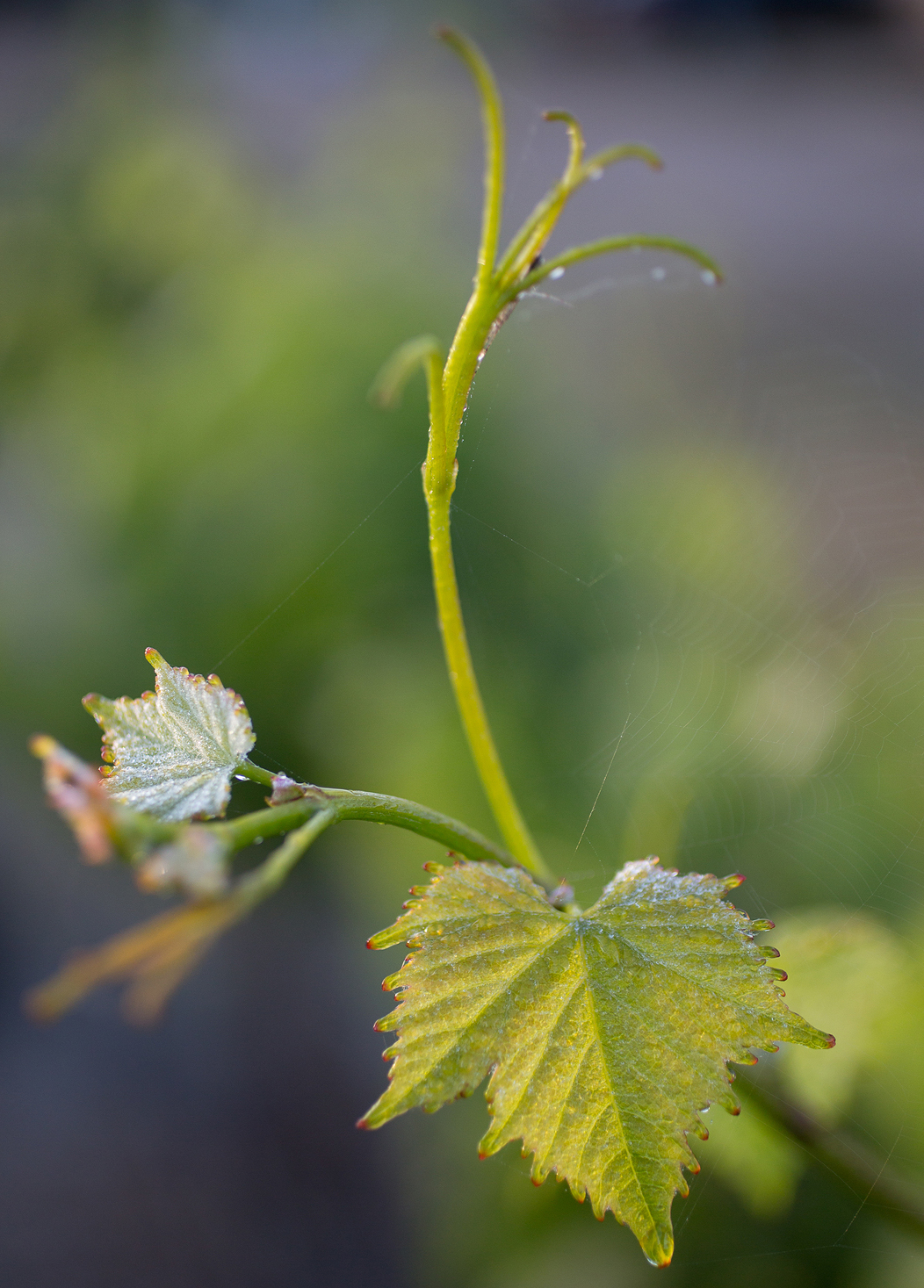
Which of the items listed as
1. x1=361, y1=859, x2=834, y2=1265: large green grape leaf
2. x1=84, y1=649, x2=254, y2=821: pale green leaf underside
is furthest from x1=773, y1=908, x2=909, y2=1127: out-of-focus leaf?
x1=84, y1=649, x2=254, y2=821: pale green leaf underside

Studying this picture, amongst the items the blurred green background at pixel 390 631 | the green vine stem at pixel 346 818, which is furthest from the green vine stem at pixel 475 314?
the blurred green background at pixel 390 631

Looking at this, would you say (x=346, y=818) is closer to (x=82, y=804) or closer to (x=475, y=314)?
(x=82, y=804)

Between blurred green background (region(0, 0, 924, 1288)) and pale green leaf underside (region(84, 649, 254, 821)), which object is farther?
blurred green background (region(0, 0, 924, 1288))

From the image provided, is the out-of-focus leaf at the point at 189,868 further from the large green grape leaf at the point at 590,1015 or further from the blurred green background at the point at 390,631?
the blurred green background at the point at 390,631

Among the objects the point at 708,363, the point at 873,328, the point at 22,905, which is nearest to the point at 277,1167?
the point at 22,905

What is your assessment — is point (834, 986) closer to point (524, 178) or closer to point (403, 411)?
point (403, 411)

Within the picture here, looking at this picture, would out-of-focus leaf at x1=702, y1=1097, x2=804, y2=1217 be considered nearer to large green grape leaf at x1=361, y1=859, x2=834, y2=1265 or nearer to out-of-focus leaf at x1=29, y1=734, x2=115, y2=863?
large green grape leaf at x1=361, y1=859, x2=834, y2=1265
